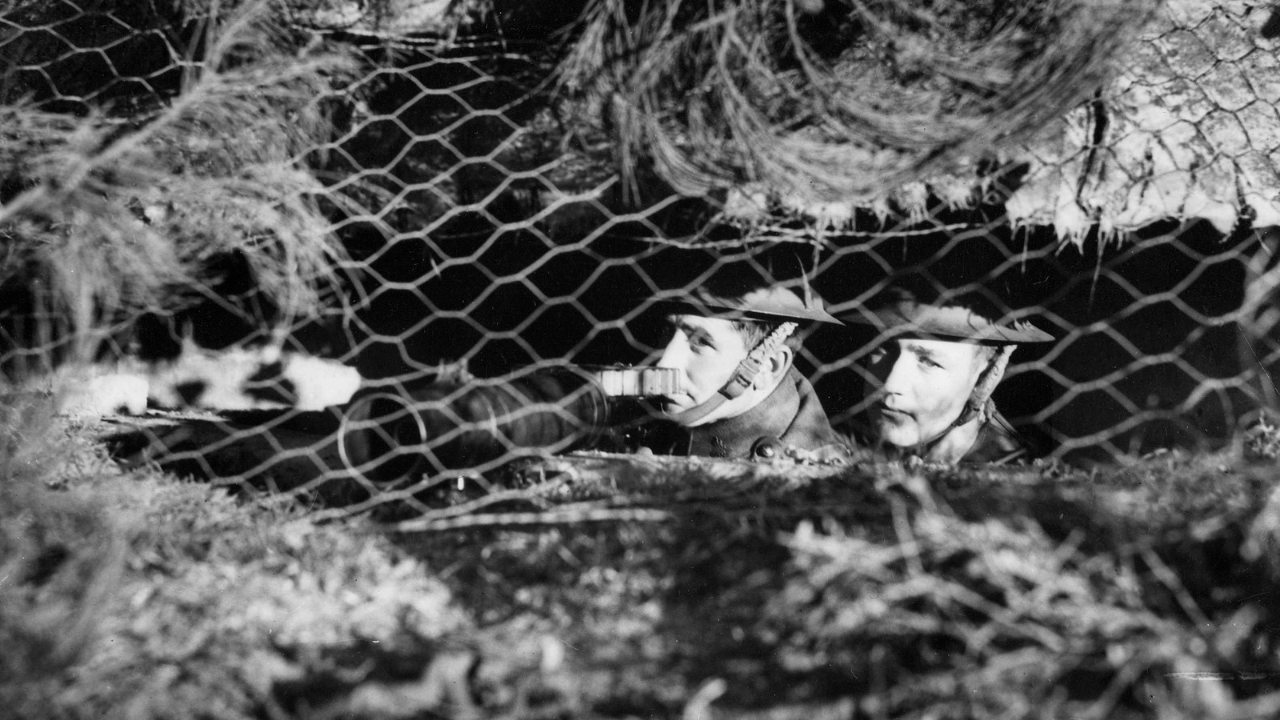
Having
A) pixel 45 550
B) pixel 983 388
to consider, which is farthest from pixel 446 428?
pixel 983 388

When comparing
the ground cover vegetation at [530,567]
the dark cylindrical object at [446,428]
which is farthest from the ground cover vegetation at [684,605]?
the dark cylindrical object at [446,428]

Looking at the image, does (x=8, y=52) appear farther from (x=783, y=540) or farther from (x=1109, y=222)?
(x=1109, y=222)

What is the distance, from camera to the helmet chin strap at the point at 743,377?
2.15 meters

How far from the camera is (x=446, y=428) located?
1485 millimetres

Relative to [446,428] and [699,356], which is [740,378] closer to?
[699,356]

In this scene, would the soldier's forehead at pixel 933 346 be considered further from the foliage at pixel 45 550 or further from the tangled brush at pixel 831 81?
the foliage at pixel 45 550

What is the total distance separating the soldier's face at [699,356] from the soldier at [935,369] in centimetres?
31

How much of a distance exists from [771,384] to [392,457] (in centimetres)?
102

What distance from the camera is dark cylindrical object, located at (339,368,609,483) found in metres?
1.48

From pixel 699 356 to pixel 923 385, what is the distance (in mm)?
490

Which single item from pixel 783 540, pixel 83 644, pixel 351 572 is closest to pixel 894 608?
pixel 783 540

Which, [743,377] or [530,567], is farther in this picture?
[743,377]

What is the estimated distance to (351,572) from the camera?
1205 mm

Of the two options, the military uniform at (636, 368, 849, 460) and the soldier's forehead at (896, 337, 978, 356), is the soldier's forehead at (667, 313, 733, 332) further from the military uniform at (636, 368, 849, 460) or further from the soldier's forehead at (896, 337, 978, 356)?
the soldier's forehead at (896, 337, 978, 356)
